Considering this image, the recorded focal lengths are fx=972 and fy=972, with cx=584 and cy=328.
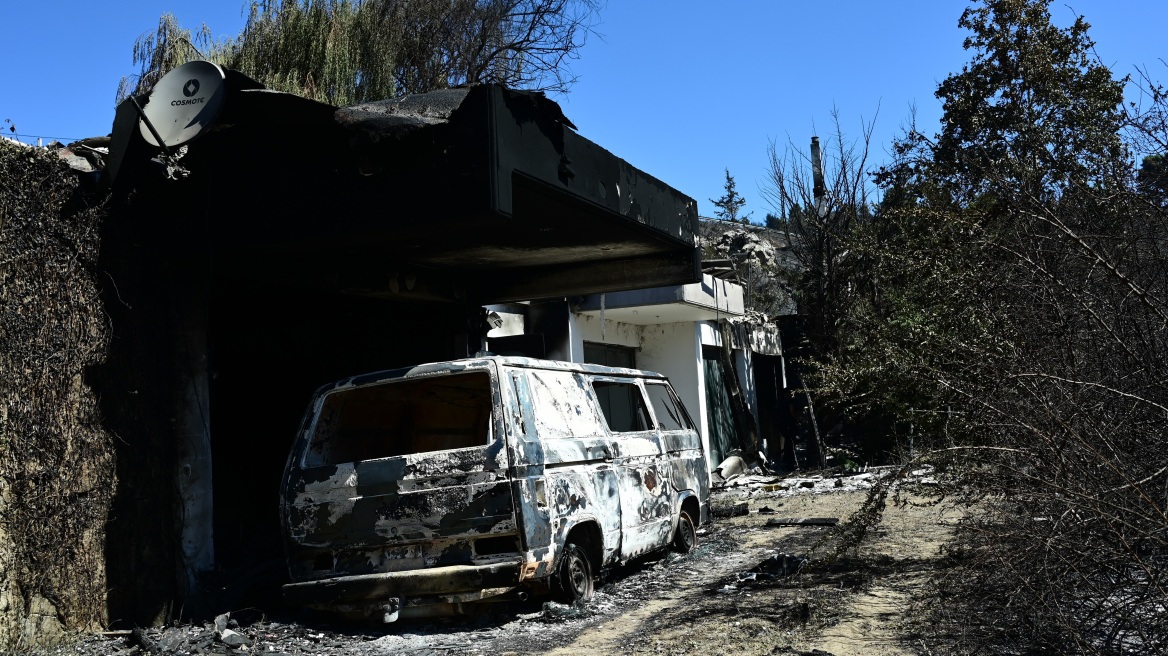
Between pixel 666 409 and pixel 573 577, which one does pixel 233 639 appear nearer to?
pixel 573 577

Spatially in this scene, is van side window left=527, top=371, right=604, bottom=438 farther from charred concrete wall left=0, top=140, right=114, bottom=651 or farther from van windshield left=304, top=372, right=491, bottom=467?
charred concrete wall left=0, top=140, right=114, bottom=651

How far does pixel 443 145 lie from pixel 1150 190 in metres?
4.35

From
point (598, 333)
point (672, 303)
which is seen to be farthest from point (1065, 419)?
point (598, 333)

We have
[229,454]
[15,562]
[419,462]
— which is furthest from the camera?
[229,454]

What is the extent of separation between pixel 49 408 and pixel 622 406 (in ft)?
14.0

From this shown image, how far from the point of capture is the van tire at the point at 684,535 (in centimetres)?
918

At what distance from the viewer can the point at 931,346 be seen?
24.9 ft

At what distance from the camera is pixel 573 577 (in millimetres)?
6910

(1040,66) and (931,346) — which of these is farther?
(1040,66)

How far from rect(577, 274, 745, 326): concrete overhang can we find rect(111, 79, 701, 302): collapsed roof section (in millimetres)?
5756

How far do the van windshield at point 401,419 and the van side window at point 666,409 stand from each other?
1.68 meters

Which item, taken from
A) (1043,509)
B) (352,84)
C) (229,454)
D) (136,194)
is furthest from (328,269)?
(352,84)

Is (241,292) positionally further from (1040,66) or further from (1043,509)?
(1040,66)

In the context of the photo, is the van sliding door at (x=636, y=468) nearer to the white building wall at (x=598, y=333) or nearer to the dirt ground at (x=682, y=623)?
the dirt ground at (x=682, y=623)
